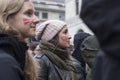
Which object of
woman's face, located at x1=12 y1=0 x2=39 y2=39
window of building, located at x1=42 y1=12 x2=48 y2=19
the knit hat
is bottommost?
window of building, located at x1=42 y1=12 x2=48 y2=19

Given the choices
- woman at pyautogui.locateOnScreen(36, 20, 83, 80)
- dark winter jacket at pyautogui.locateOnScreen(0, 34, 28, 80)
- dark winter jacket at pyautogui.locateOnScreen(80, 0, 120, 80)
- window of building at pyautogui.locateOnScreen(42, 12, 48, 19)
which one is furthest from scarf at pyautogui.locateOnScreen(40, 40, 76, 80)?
window of building at pyautogui.locateOnScreen(42, 12, 48, 19)

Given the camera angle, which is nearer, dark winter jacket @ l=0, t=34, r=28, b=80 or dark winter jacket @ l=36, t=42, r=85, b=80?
dark winter jacket @ l=0, t=34, r=28, b=80

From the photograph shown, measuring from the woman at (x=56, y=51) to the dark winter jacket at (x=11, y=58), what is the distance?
115cm

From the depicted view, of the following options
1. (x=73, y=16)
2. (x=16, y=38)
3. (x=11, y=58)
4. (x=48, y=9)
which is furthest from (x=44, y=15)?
(x=11, y=58)

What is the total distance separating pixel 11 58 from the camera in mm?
2061

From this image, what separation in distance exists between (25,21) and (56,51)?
133cm

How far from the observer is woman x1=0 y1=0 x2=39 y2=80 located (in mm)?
2023

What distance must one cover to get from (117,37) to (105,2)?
0.33 ft

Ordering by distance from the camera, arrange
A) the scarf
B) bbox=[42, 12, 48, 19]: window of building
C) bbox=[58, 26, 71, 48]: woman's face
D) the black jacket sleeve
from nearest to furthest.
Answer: the black jacket sleeve < the scarf < bbox=[58, 26, 71, 48]: woman's face < bbox=[42, 12, 48, 19]: window of building

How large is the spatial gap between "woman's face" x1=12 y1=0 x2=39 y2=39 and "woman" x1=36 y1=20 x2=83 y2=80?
103 centimetres

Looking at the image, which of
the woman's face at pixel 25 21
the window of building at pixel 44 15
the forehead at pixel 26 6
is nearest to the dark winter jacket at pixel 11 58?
the woman's face at pixel 25 21

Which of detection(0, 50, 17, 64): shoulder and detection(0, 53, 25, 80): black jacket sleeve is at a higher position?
detection(0, 50, 17, 64): shoulder

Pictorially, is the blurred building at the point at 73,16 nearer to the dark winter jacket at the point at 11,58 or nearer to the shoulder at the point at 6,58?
the dark winter jacket at the point at 11,58

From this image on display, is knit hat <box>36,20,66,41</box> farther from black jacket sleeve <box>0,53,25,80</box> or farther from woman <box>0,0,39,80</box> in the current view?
black jacket sleeve <box>0,53,25,80</box>
